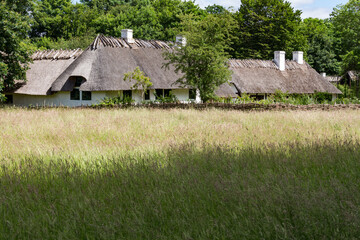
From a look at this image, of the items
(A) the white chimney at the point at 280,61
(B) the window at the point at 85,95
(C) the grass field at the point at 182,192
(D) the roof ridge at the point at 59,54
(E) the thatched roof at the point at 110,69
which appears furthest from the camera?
(A) the white chimney at the point at 280,61

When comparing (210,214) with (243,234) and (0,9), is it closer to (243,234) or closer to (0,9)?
Result: (243,234)

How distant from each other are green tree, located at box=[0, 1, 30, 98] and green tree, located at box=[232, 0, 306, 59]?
2591 cm

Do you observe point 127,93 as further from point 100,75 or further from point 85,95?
point 85,95

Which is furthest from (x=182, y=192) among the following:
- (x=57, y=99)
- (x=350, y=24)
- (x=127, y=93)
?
(x=350, y=24)

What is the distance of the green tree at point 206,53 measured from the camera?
20078 mm

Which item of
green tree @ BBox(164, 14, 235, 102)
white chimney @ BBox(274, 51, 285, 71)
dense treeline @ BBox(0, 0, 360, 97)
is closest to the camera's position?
green tree @ BBox(164, 14, 235, 102)

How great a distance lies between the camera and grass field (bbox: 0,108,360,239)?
295cm

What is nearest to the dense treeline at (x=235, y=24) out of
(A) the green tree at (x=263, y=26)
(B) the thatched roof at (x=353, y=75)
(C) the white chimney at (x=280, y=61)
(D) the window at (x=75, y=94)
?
(A) the green tree at (x=263, y=26)

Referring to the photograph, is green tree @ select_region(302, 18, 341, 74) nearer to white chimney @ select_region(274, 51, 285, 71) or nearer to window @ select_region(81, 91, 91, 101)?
white chimney @ select_region(274, 51, 285, 71)

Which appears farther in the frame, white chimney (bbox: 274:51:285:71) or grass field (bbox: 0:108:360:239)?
white chimney (bbox: 274:51:285:71)

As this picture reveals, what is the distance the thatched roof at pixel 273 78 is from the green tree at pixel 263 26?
22.1 ft

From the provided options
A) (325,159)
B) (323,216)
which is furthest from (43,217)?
(325,159)

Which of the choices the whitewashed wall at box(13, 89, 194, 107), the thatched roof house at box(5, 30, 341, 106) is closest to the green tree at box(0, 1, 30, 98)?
the thatched roof house at box(5, 30, 341, 106)

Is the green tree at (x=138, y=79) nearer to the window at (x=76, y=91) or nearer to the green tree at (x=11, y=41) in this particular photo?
the window at (x=76, y=91)
